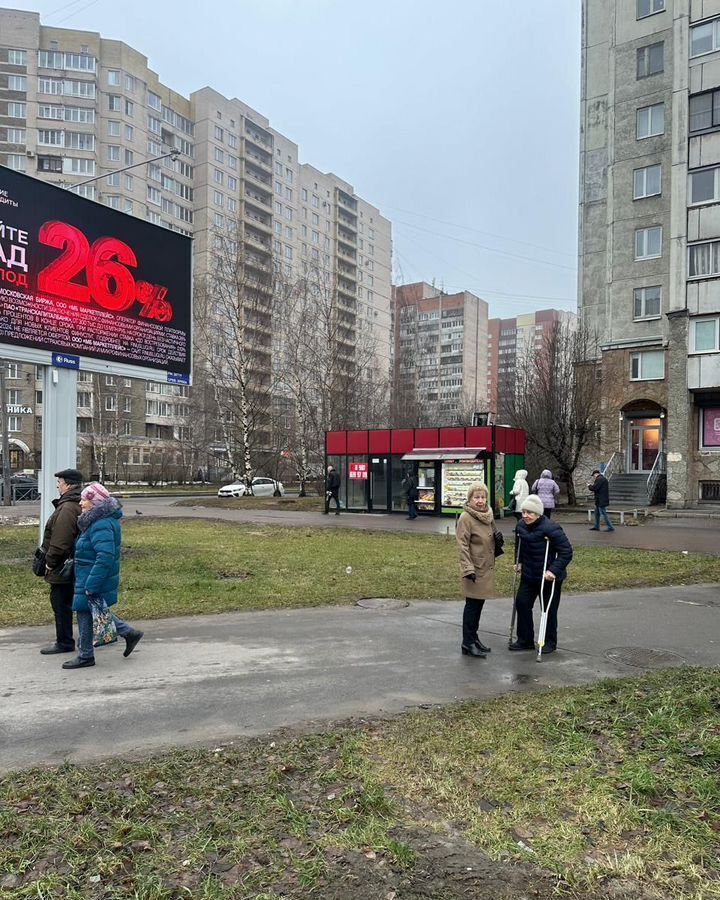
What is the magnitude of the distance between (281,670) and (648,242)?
33090 mm

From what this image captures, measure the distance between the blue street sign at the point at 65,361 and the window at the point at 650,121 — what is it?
1227 inches

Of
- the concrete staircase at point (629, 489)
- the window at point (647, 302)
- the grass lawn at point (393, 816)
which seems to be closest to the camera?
the grass lawn at point (393, 816)

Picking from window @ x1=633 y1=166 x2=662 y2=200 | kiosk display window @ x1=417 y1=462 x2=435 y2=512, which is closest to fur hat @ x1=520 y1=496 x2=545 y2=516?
kiosk display window @ x1=417 y1=462 x2=435 y2=512

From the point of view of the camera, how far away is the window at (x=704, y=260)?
95.7 ft

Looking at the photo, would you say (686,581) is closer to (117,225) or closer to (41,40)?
(117,225)

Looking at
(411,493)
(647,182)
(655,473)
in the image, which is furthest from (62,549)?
(647,182)

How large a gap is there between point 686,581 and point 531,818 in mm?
8995

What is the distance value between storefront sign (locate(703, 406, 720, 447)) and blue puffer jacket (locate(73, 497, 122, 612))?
29.4m

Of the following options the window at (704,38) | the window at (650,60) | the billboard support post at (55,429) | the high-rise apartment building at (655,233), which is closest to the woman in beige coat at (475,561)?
the billboard support post at (55,429)

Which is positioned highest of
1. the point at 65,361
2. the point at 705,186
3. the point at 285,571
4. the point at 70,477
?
the point at 705,186

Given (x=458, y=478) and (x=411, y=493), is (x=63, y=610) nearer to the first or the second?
(x=411, y=493)

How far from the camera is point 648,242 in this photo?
1300 inches

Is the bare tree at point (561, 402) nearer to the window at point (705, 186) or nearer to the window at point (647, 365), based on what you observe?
the window at point (647, 365)

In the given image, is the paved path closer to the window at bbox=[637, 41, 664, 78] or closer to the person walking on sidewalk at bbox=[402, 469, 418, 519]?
Result: the person walking on sidewalk at bbox=[402, 469, 418, 519]
